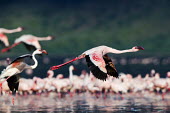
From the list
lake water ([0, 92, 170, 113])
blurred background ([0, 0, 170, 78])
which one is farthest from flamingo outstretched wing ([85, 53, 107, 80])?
blurred background ([0, 0, 170, 78])

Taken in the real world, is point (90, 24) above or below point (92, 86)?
above

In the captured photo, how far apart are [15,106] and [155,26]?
103815 millimetres

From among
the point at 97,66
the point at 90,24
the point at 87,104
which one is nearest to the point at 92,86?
the point at 87,104

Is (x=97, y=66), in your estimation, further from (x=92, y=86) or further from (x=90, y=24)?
(x=90, y=24)

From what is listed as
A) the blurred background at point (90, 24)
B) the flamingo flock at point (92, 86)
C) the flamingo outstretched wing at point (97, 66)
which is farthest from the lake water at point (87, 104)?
the blurred background at point (90, 24)

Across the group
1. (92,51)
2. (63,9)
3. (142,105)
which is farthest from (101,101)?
(63,9)

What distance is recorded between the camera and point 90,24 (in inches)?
5027

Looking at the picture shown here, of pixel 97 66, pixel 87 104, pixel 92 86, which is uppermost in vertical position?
pixel 92 86

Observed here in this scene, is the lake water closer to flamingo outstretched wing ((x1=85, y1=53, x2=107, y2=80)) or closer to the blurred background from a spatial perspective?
flamingo outstretched wing ((x1=85, y1=53, x2=107, y2=80))

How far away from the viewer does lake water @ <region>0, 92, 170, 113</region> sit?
16203 mm

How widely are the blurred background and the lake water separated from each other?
76864 millimetres

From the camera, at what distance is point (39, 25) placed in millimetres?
123125

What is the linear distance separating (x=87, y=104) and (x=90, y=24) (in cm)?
11019

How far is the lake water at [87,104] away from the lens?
16.2 metres
